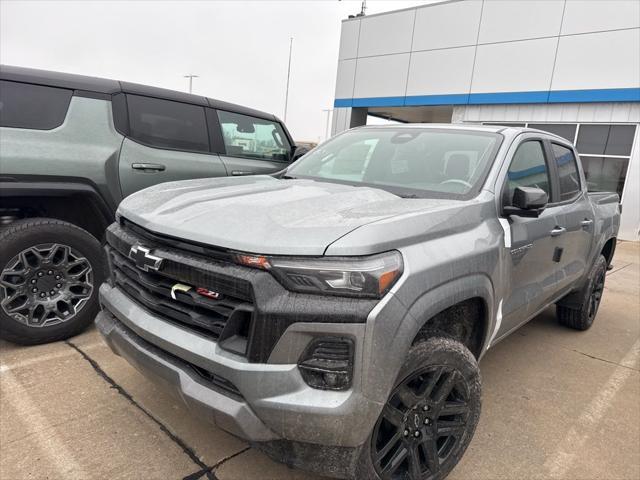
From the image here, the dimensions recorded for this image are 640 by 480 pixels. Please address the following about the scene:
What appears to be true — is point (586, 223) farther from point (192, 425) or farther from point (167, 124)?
point (167, 124)

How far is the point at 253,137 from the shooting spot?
4.85m

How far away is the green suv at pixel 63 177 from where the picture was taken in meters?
3.02

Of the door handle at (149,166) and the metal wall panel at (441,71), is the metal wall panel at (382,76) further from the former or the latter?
the door handle at (149,166)

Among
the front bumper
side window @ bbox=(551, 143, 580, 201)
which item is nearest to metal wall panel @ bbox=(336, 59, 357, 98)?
side window @ bbox=(551, 143, 580, 201)

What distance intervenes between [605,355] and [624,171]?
33.4ft

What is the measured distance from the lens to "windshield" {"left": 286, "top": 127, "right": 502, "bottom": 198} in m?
2.60

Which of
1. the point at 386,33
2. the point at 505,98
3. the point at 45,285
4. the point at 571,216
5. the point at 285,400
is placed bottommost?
the point at 45,285

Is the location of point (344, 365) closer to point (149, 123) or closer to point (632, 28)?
point (149, 123)

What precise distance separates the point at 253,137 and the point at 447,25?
13.1 metres

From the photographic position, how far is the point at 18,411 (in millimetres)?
2492

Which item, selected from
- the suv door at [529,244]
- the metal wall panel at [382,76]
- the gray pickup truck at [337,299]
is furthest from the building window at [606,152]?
the gray pickup truck at [337,299]

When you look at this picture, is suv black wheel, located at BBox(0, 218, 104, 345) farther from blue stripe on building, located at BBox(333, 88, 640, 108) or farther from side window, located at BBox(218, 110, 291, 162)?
blue stripe on building, located at BBox(333, 88, 640, 108)

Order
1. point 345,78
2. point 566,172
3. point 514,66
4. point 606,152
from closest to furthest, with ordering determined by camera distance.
→ point 566,172 < point 606,152 < point 514,66 < point 345,78

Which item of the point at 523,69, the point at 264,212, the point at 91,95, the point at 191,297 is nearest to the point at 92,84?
the point at 91,95
